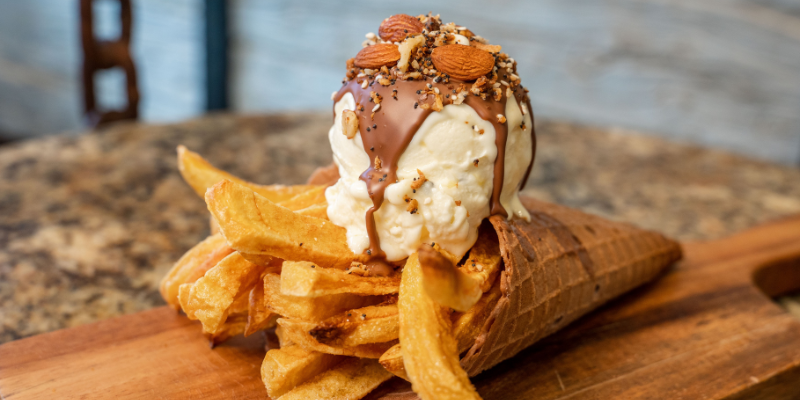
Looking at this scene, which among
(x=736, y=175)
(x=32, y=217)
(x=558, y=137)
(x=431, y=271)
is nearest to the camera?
(x=431, y=271)

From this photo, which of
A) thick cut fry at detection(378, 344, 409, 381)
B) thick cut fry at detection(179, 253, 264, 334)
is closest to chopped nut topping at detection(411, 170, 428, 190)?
thick cut fry at detection(378, 344, 409, 381)

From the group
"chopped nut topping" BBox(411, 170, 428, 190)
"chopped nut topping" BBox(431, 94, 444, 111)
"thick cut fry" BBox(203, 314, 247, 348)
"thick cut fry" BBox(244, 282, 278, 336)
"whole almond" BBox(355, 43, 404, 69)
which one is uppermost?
"whole almond" BBox(355, 43, 404, 69)

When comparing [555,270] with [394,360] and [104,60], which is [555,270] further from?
[104,60]

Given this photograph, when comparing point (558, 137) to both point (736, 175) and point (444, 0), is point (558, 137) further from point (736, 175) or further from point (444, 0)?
point (444, 0)

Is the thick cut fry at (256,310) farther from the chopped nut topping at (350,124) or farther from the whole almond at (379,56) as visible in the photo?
the whole almond at (379,56)

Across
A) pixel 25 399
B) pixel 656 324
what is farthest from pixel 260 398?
pixel 656 324

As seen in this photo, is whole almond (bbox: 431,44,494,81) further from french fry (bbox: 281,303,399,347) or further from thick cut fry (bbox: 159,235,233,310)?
thick cut fry (bbox: 159,235,233,310)

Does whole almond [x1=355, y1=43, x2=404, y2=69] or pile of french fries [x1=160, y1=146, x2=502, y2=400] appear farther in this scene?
whole almond [x1=355, y1=43, x2=404, y2=69]
